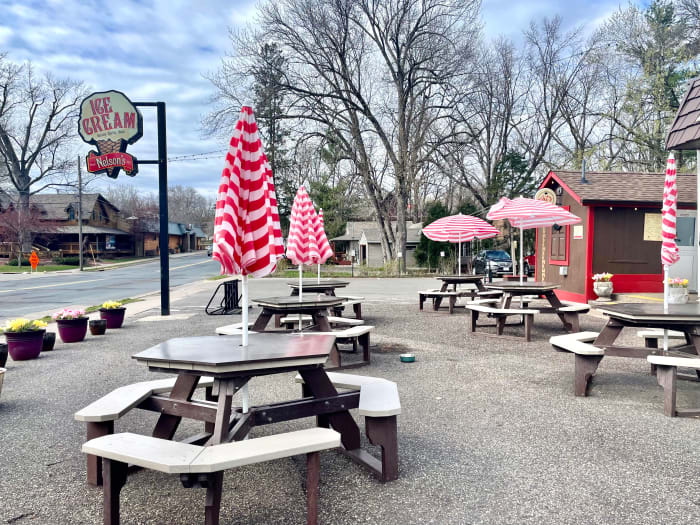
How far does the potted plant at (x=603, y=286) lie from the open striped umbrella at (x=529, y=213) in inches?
118

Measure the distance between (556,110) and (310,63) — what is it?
18.9 metres

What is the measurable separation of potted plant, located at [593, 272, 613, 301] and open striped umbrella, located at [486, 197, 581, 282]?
2995 mm

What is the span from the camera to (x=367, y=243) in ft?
142

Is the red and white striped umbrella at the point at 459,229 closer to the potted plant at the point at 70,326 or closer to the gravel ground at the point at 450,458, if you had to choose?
the gravel ground at the point at 450,458

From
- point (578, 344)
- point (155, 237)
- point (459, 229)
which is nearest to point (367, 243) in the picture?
point (459, 229)

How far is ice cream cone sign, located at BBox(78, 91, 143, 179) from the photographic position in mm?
12000

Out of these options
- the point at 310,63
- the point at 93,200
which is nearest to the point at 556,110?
the point at 310,63

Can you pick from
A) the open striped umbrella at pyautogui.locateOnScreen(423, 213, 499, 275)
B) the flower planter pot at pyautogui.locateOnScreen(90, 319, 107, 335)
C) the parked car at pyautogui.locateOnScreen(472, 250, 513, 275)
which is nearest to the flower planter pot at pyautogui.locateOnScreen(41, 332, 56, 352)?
the flower planter pot at pyautogui.locateOnScreen(90, 319, 107, 335)

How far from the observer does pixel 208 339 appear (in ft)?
12.9

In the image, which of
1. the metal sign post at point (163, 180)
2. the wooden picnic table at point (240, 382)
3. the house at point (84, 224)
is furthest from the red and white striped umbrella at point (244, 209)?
the house at point (84, 224)

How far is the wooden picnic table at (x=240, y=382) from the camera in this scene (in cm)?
302

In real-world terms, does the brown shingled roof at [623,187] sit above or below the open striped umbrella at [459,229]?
above

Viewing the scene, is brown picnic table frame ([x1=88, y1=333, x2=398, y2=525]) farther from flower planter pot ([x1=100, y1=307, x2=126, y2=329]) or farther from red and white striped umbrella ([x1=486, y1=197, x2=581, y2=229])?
red and white striped umbrella ([x1=486, y1=197, x2=581, y2=229])

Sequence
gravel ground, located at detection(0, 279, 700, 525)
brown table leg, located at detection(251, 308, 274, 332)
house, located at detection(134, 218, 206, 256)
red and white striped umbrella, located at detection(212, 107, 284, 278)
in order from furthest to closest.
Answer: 1. house, located at detection(134, 218, 206, 256)
2. brown table leg, located at detection(251, 308, 274, 332)
3. red and white striped umbrella, located at detection(212, 107, 284, 278)
4. gravel ground, located at detection(0, 279, 700, 525)
